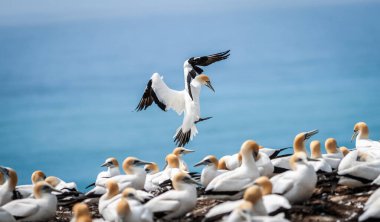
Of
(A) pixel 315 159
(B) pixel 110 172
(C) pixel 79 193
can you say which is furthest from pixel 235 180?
(B) pixel 110 172

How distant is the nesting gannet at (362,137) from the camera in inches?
495

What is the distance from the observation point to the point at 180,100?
17719 mm

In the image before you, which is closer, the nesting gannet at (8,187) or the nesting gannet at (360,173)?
the nesting gannet at (360,173)

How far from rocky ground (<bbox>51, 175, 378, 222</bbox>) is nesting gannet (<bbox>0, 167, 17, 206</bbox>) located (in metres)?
0.64

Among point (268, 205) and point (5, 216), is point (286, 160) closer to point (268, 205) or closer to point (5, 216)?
point (268, 205)

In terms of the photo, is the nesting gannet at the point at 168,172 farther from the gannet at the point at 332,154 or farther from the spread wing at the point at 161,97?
the spread wing at the point at 161,97

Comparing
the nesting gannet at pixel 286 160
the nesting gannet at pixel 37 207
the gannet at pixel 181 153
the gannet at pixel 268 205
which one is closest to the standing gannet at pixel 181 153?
the gannet at pixel 181 153

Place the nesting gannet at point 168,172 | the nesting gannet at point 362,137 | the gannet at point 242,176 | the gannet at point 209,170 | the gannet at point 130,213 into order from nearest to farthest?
the gannet at point 130,213 → the gannet at point 242,176 → the gannet at point 209,170 → the nesting gannet at point 168,172 → the nesting gannet at point 362,137

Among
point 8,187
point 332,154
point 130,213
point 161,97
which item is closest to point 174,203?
point 130,213

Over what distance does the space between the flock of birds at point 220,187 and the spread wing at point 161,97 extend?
177 inches

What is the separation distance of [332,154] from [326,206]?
2.53 metres

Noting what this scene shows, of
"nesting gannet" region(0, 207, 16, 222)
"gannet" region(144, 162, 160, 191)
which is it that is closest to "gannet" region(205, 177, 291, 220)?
"nesting gannet" region(0, 207, 16, 222)

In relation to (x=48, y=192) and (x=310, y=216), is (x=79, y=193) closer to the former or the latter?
(x=48, y=192)

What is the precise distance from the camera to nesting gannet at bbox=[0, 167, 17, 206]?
11.3 m
